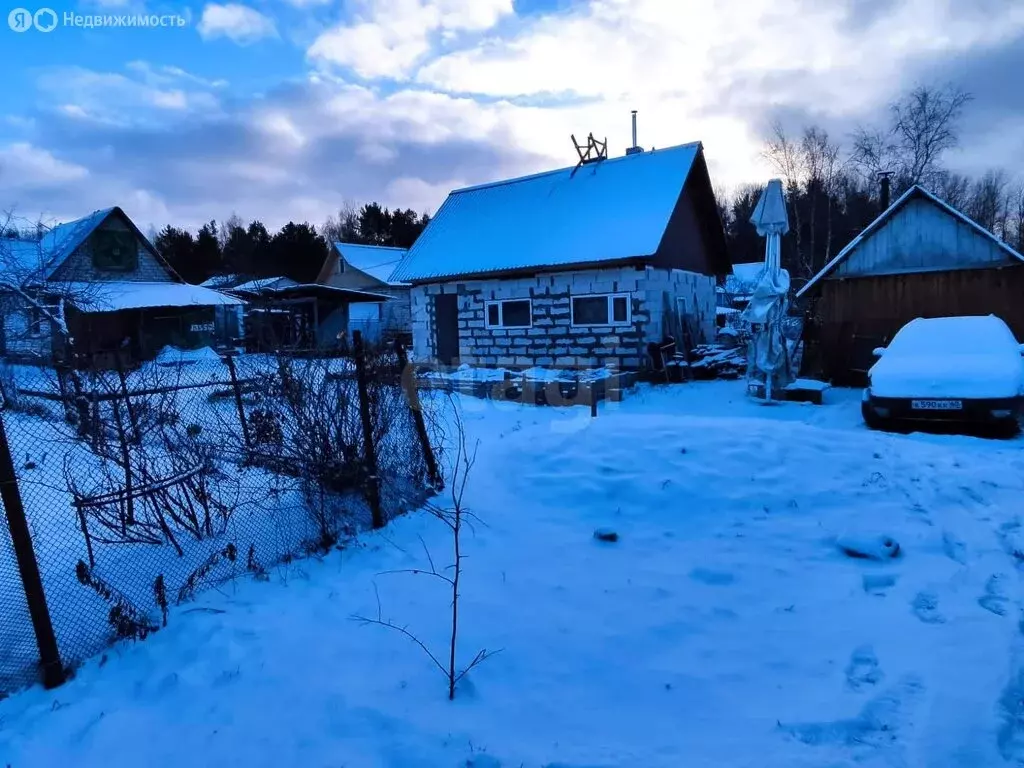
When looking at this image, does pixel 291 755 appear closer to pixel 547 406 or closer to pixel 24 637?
pixel 24 637

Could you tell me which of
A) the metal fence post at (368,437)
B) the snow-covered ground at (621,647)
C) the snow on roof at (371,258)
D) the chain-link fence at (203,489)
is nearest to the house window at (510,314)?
the chain-link fence at (203,489)

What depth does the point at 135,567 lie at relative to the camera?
14.2 feet

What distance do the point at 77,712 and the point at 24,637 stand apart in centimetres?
103

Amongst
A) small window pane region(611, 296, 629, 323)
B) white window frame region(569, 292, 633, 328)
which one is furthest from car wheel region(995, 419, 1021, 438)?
small window pane region(611, 296, 629, 323)

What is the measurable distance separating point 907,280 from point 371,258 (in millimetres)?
30384

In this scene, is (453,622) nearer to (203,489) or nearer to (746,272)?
(203,489)

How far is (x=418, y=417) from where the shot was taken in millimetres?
5645

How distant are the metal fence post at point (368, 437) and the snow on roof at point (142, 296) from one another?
1830cm

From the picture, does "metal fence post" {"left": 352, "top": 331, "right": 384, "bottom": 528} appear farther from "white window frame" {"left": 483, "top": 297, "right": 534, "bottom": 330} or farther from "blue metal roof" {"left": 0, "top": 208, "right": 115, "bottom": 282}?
"blue metal roof" {"left": 0, "top": 208, "right": 115, "bottom": 282}

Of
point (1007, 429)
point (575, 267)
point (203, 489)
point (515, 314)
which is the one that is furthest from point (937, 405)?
point (515, 314)

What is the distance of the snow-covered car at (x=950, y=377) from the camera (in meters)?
7.66

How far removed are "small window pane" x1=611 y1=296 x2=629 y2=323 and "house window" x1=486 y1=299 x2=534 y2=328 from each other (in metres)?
2.12

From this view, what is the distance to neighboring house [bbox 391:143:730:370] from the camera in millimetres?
14070

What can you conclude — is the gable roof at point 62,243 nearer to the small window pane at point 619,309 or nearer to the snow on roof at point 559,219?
the snow on roof at point 559,219
